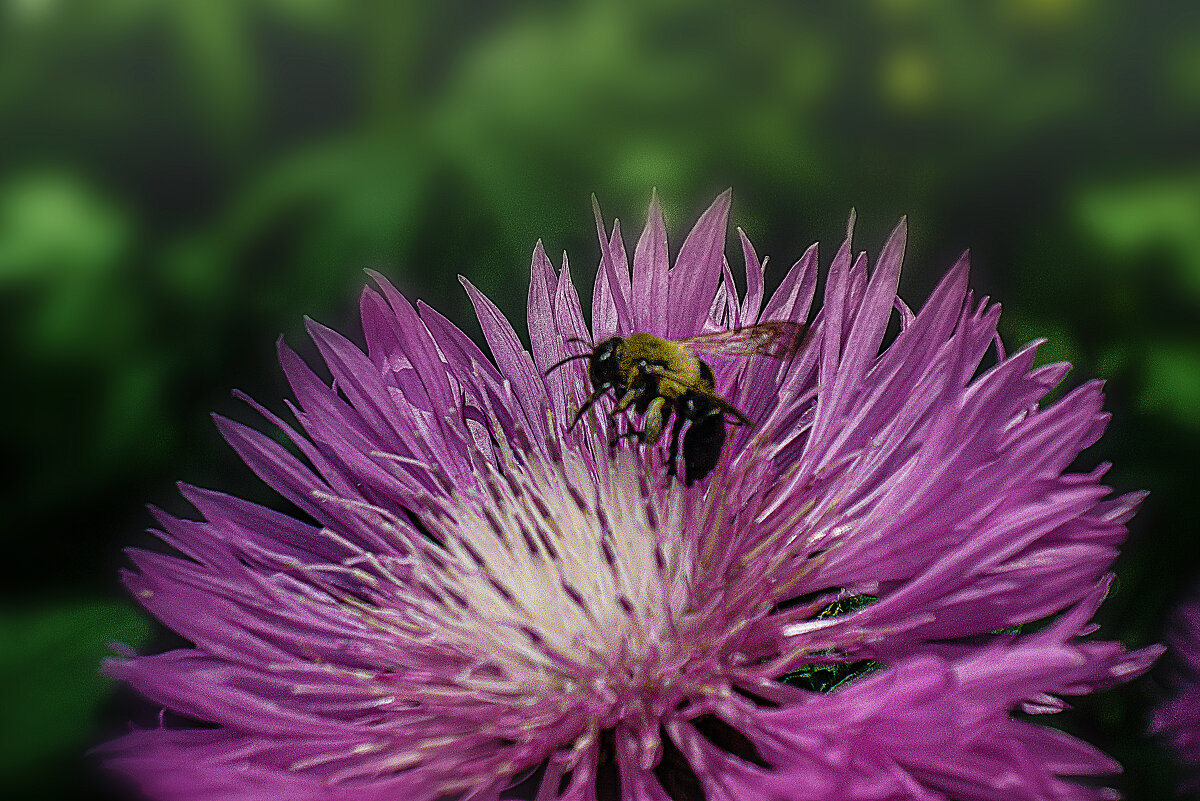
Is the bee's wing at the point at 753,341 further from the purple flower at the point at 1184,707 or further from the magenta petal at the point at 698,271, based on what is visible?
the purple flower at the point at 1184,707

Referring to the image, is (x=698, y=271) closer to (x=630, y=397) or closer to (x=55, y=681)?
(x=630, y=397)

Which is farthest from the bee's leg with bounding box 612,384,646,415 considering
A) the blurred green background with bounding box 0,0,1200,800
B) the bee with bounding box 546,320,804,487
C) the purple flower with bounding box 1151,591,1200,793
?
the purple flower with bounding box 1151,591,1200,793

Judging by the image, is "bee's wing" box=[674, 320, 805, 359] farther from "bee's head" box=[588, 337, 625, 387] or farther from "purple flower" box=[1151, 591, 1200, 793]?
"purple flower" box=[1151, 591, 1200, 793]

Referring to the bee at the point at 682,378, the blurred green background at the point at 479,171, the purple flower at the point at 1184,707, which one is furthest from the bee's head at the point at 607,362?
the purple flower at the point at 1184,707

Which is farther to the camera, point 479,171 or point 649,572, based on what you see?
point 479,171

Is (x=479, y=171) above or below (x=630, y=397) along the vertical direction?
above

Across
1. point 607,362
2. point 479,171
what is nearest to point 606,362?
point 607,362
